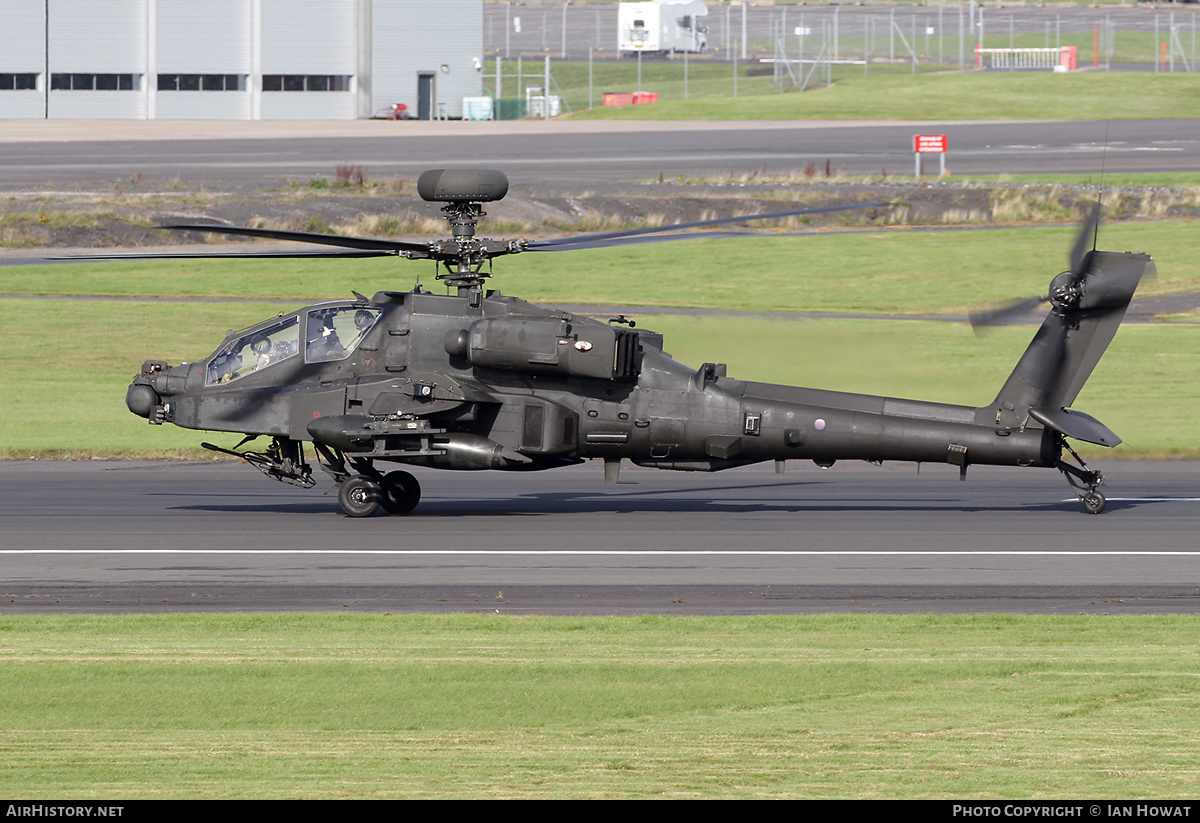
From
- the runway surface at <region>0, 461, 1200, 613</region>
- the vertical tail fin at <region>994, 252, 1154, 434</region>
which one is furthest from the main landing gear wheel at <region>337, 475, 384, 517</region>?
the vertical tail fin at <region>994, 252, 1154, 434</region>

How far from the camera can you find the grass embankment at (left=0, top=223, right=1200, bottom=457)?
824 inches

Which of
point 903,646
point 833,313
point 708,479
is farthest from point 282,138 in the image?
point 903,646

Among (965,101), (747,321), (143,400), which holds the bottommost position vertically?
(143,400)

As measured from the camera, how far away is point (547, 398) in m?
19.5

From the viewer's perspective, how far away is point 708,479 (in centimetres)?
2400

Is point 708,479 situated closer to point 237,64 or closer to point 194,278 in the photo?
point 194,278

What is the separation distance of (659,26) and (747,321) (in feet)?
386

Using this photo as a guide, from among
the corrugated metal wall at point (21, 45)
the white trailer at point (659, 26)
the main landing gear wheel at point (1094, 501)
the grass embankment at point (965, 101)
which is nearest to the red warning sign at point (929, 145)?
the grass embankment at point (965, 101)

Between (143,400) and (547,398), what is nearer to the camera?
(547,398)

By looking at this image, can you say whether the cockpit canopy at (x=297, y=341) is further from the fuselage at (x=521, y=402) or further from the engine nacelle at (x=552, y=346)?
the engine nacelle at (x=552, y=346)

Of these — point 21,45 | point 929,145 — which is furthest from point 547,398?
point 21,45

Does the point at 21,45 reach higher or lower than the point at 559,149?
higher

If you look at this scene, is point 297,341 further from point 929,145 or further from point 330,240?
point 929,145

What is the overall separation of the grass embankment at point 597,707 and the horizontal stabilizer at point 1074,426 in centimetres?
468
